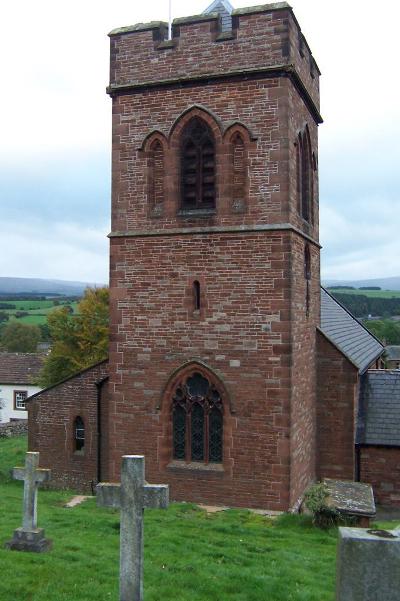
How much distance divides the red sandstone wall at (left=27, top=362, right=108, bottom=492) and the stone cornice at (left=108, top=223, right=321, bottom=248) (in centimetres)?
463

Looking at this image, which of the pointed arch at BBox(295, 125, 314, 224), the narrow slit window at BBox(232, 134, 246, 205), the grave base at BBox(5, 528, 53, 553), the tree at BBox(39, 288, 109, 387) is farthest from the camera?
the tree at BBox(39, 288, 109, 387)

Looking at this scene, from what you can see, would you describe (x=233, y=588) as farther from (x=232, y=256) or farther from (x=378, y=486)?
(x=378, y=486)

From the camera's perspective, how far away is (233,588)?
8352mm

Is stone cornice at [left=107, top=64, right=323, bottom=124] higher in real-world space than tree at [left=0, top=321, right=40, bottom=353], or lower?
higher

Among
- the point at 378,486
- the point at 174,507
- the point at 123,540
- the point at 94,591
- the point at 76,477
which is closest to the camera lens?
the point at 123,540

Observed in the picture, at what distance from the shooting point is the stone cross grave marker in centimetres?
692

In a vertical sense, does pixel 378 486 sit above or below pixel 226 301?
below

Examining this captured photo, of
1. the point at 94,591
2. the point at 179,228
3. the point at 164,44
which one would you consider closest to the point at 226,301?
Answer: the point at 179,228

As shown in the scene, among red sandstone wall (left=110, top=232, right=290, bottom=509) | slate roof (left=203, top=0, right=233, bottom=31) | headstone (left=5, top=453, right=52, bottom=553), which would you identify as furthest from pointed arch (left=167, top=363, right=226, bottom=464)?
slate roof (left=203, top=0, right=233, bottom=31)

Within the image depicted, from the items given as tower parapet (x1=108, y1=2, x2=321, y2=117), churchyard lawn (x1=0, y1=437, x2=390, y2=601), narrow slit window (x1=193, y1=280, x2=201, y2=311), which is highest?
tower parapet (x1=108, y1=2, x2=321, y2=117)

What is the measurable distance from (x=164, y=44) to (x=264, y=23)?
2389 mm

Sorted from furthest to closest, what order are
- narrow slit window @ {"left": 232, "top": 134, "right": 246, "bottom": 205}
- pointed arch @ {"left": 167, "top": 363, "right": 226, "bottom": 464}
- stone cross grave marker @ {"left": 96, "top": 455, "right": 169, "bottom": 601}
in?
pointed arch @ {"left": 167, "top": 363, "right": 226, "bottom": 464}, narrow slit window @ {"left": 232, "top": 134, "right": 246, "bottom": 205}, stone cross grave marker @ {"left": 96, "top": 455, "right": 169, "bottom": 601}

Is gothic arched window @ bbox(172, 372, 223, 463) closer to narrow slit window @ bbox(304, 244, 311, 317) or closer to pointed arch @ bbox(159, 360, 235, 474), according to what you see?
pointed arch @ bbox(159, 360, 235, 474)

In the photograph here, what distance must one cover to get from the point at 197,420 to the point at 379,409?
19.1ft
